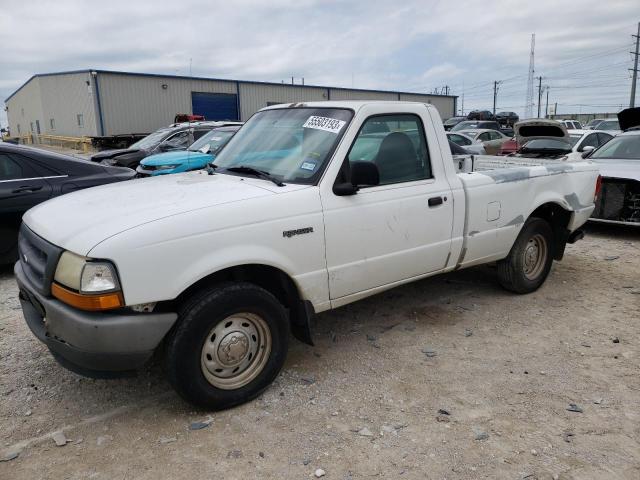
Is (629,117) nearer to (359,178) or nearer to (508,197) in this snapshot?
(508,197)

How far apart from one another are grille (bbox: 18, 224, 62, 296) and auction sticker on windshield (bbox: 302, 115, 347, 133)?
1919mm

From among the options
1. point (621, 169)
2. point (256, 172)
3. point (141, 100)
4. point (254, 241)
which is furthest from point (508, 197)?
point (141, 100)

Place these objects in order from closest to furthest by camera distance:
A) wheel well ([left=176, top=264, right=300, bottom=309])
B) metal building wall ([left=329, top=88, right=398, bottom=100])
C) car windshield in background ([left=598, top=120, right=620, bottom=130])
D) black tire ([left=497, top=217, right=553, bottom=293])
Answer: wheel well ([left=176, top=264, right=300, bottom=309])
black tire ([left=497, top=217, right=553, bottom=293])
car windshield in background ([left=598, top=120, right=620, bottom=130])
metal building wall ([left=329, top=88, right=398, bottom=100])

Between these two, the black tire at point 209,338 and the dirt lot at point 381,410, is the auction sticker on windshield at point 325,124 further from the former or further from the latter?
the dirt lot at point 381,410

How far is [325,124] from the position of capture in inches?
148

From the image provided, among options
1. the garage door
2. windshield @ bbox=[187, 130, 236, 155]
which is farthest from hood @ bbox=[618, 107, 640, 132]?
the garage door

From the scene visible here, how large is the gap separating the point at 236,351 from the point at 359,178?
4.50 ft

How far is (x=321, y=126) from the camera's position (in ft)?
12.3

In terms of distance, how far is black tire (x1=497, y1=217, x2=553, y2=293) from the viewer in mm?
5070

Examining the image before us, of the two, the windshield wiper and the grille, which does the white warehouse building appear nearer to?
the windshield wiper

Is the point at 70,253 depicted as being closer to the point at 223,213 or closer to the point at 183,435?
the point at 223,213

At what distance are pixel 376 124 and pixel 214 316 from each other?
6.27 ft

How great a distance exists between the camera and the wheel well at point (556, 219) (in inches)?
210

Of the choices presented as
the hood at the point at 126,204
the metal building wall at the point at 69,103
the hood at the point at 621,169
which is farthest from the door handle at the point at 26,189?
the metal building wall at the point at 69,103
